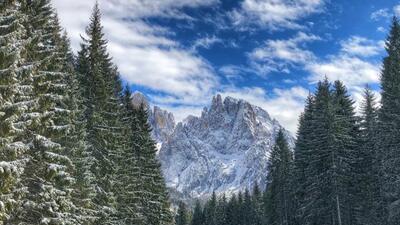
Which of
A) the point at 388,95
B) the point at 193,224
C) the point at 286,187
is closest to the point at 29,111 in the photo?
the point at 388,95

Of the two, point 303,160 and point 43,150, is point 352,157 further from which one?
point 43,150

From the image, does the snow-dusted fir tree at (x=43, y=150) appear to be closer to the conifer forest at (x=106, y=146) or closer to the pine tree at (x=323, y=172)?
the conifer forest at (x=106, y=146)

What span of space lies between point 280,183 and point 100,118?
35749 millimetres

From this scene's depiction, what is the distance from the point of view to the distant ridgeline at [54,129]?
60.0ft

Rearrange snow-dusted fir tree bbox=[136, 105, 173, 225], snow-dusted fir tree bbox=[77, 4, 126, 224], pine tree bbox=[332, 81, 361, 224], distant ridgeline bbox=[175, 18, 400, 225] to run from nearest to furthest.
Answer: snow-dusted fir tree bbox=[77, 4, 126, 224] < distant ridgeline bbox=[175, 18, 400, 225] < pine tree bbox=[332, 81, 361, 224] < snow-dusted fir tree bbox=[136, 105, 173, 225]

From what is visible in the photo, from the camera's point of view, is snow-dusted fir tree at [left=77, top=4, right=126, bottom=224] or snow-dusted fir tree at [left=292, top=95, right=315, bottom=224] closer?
snow-dusted fir tree at [left=77, top=4, right=126, bottom=224]

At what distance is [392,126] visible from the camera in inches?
1533

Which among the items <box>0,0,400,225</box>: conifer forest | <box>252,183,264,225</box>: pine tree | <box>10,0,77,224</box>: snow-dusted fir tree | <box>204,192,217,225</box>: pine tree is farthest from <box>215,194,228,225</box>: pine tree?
<box>10,0,77,224</box>: snow-dusted fir tree

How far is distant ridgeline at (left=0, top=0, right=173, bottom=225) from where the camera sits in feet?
60.0

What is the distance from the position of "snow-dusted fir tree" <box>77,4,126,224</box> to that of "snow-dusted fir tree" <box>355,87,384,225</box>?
79.1ft

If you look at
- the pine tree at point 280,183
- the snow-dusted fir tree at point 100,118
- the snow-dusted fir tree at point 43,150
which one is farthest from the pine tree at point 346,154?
the snow-dusted fir tree at point 43,150

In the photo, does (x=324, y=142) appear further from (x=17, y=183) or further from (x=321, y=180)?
(x=17, y=183)

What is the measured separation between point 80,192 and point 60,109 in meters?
5.67

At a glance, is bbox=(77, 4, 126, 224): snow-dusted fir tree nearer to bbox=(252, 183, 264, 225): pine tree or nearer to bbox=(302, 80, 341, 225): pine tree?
bbox=(302, 80, 341, 225): pine tree
